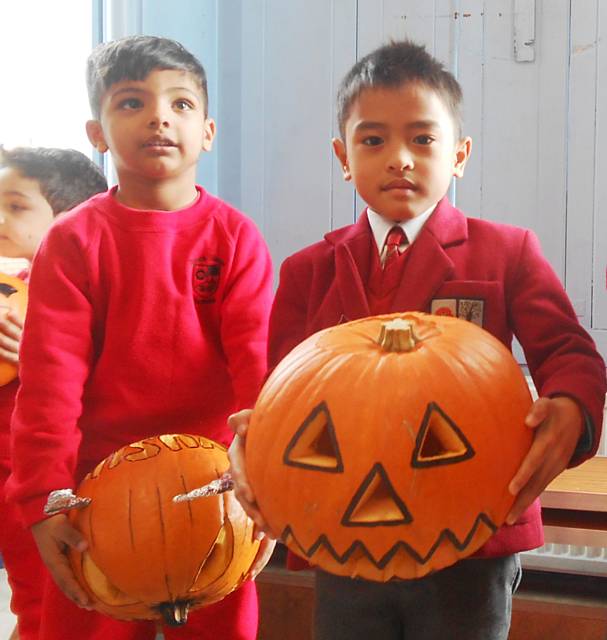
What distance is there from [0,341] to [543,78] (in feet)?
4.99

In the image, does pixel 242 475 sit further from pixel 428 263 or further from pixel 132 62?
pixel 132 62

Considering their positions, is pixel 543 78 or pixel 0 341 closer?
pixel 0 341

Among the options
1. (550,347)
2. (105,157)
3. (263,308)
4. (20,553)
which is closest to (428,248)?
(550,347)

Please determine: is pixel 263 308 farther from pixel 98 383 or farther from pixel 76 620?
pixel 76 620

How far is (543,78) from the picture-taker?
87.2 inches

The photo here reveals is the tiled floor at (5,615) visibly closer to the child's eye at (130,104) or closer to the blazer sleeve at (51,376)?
the blazer sleeve at (51,376)

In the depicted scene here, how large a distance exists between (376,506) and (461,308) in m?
0.29

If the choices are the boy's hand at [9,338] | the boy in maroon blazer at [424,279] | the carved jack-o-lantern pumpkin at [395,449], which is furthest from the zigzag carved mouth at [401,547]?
the boy's hand at [9,338]

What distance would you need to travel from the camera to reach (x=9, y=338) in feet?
4.72

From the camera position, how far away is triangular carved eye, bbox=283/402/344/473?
811 mm

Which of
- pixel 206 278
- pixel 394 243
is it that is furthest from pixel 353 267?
pixel 206 278

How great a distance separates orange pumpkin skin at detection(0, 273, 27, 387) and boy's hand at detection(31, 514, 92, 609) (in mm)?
424

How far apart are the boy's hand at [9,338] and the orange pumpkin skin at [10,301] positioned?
0.04 feet

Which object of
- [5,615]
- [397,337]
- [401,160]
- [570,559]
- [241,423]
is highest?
[401,160]
